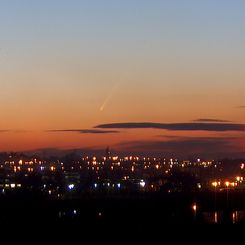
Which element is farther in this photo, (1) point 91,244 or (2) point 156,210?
(2) point 156,210

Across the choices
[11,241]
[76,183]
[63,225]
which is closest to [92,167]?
[76,183]

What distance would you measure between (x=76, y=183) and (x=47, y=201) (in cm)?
4216

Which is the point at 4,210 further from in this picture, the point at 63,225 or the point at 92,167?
the point at 92,167

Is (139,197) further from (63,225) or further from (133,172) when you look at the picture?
(133,172)

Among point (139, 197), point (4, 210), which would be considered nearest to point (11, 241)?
point (4, 210)

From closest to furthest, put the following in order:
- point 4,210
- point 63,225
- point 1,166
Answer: point 63,225 → point 4,210 → point 1,166

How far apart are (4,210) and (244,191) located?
28.1 m

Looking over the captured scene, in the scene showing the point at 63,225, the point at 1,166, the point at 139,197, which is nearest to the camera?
the point at 63,225

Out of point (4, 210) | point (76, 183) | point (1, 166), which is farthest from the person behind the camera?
point (1, 166)

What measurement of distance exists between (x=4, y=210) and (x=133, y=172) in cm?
8900

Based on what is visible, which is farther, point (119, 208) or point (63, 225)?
point (119, 208)

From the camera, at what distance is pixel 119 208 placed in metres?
73.0

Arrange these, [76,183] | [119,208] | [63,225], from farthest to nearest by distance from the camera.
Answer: [76,183] → [119,208] → [63,225]

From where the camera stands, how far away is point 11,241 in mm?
43031
